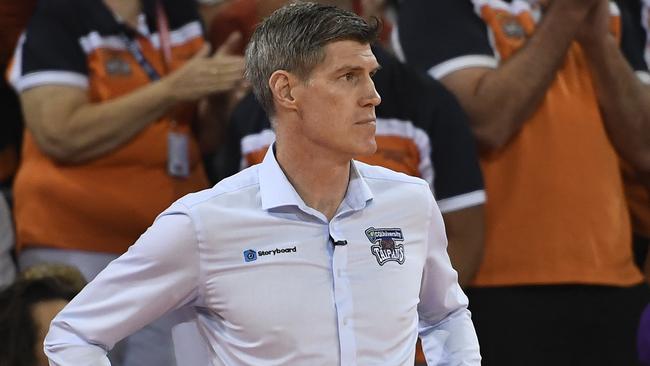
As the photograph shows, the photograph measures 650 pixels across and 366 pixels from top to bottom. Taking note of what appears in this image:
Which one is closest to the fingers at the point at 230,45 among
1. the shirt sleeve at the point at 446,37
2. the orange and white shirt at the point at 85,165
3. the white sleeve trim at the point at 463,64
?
the orange and white shirt at the point at 85,165

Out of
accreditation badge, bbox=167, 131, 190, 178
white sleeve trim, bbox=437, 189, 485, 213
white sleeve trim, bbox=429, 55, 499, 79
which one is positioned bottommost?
white sleeve trim, bbox=437, 189, 485, 213

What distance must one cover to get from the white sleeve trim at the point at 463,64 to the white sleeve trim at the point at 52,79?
4.02ft

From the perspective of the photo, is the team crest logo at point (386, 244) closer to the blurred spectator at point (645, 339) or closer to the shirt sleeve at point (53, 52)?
the blurred spectator at point (645, 339)

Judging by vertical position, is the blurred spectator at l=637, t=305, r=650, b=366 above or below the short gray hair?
below

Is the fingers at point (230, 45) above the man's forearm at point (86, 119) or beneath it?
above

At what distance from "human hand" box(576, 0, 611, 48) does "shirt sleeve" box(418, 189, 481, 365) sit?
5.03 ft

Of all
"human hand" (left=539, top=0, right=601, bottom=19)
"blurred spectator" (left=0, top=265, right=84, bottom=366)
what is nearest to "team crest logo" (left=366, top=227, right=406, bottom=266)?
"blurred spectator" (left=0, top=265, right=84, bottom=366)

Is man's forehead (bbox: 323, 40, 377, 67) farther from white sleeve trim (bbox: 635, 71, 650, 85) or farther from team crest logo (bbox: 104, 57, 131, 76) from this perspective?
white sleeve trim (bbox: 635, 71, 650, 85)

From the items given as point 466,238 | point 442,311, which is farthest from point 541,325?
point 442,311

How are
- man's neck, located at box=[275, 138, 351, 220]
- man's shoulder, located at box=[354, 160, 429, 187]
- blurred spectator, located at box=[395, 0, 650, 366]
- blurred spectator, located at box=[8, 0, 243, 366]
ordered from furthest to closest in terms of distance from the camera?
blurred spectator, located at box=[8, 0, 243, 366] < blurred spectator, located at box=[395, 0, 650, 366] < man's shoulder, located at box=[354, 160, 429, 187] < man's neck, located at box=[275, 138, 351, 220]

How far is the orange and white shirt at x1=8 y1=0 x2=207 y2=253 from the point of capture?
180 inches

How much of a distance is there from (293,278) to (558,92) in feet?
5.91

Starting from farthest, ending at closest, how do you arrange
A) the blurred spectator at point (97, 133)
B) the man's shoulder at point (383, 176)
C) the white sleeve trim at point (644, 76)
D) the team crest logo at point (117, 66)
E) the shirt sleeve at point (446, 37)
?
the white sleeve trim at point (644, 76) → the team crest logo at point (117, 66) → the blurred spectator at point (97, 133) → the shirt sleeve at point (446, 37) → the man's shoulder at point (383, 176)

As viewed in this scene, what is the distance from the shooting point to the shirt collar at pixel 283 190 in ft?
9.80
